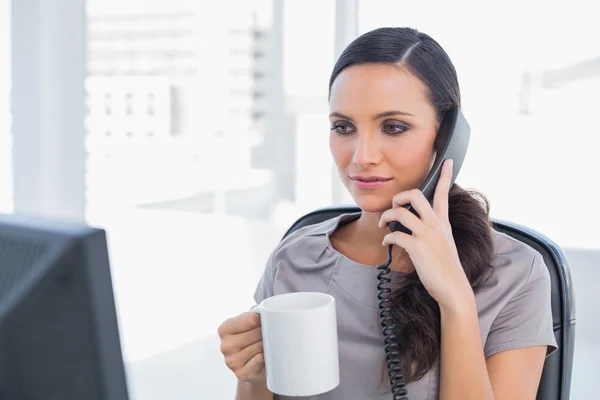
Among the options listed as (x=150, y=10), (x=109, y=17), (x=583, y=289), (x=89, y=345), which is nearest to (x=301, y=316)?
(x=89, y=345)

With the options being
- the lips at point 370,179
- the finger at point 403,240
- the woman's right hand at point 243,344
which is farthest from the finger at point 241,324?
the lips at point 370,179

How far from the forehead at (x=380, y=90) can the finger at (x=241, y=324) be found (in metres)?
0.42

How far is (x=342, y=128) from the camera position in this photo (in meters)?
1.24

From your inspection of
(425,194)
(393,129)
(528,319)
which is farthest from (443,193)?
(528,319)

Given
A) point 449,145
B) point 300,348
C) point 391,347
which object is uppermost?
point 449,145

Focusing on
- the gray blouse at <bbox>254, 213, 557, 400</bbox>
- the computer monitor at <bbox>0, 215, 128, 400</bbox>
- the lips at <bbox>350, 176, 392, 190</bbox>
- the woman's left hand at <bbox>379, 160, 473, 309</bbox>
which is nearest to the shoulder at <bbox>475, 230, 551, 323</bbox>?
the gray blouse at <bbox>254, 213, 557, 400</bbox>

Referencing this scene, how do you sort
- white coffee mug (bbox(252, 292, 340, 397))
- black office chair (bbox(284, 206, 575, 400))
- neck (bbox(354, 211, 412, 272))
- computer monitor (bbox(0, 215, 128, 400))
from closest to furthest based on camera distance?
1. computer monitor (bbox(0, 215, 128, 400))
2. white coffee mug (bbox(252, 292, 340, 397))
3. black office chair (bbox(284, 206, 575, 400))
4. neck (bbox(354, 211, 412, 272))

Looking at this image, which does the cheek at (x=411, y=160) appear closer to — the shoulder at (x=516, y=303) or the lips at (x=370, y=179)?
the lips at (x=370, y=179)

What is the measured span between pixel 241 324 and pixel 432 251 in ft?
1.00

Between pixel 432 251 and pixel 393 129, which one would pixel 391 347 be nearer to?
pixel 432 251

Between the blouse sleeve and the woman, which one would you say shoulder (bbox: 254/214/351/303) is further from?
the blouse sleeve

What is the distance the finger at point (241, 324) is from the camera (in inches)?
37.8

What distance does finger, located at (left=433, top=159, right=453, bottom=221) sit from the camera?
3.68ft

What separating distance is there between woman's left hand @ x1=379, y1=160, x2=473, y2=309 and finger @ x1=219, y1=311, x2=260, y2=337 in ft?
0.83
